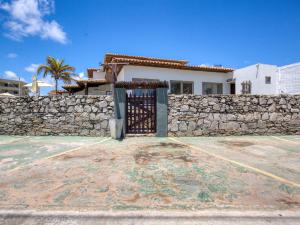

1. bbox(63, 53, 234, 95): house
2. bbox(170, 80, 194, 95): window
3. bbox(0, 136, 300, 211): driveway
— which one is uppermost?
bbox(63, 53, 234, 95): house

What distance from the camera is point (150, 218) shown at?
235cm

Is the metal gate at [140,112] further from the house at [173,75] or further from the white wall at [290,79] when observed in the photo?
the white wall at [290,79]

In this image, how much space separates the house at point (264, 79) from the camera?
1321cm

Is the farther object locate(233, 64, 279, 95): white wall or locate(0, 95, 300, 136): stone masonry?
locate(233, 64, 279, 95): white wall

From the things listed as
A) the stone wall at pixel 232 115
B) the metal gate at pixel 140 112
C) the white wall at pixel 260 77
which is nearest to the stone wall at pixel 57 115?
the metal gate at pixel 140 112

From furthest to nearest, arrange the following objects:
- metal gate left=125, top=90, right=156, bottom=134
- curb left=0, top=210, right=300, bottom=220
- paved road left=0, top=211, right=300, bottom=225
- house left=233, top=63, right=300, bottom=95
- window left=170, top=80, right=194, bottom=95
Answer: window left=170, top=80, right=194, bottom=95, house left=233, top=63, right=300, bottom=95, metal gate left=125, top=90, right=156, bottom=134, curb left=0, top=210, right=300, bottom=220, paved road left=0, top=211, right=300, bottom=225

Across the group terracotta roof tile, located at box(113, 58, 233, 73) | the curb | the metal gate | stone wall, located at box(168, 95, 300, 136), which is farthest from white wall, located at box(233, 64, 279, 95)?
the curb

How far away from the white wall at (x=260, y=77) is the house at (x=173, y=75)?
1.18m

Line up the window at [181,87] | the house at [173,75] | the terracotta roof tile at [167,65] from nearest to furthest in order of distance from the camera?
the terracotta roof tile at [167,65], the house at [173,75], the window at [181,87]

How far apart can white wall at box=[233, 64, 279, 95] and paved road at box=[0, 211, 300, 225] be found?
13.8 meters

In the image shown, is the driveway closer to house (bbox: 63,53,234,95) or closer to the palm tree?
house (bbox: 63,53,234,95)

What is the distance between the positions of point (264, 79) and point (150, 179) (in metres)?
14.5

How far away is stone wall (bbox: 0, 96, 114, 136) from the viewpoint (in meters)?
8.49

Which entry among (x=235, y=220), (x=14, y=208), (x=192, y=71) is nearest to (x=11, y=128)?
(x=14, y=208)
